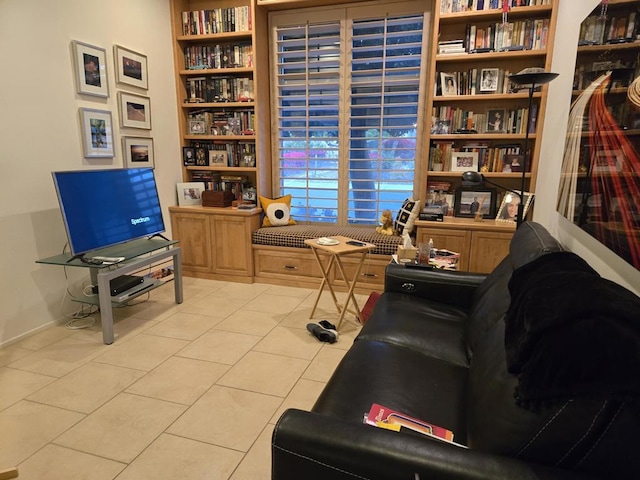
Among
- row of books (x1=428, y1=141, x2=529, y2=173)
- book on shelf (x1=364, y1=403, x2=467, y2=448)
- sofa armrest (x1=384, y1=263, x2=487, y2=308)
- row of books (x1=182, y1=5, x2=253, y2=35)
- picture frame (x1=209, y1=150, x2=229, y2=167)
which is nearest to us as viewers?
book on shelf (x1=364, y1=403, x2=467, y2=448)

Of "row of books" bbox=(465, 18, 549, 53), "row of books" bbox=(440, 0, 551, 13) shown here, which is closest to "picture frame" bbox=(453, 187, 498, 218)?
"row of books" bbox=(465, 18, 549, 53)

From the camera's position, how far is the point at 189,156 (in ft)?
14.5

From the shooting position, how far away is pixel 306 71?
4.12 meters

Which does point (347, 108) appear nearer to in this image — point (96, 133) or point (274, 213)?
point (274, 213)

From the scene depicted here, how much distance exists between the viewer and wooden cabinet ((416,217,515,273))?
3348 mm

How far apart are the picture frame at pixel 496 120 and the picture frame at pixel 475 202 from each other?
21.6 inches

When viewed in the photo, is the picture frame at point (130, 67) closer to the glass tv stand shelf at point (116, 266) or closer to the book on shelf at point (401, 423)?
A: the glass tv stand shelf at point (116, 266)

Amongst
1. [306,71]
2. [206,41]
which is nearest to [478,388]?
[306,71]

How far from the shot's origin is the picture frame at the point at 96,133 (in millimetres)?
3168

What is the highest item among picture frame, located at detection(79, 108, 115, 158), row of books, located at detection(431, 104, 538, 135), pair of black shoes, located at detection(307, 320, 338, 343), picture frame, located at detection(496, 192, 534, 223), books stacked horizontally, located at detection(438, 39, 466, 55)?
books stacked horizontally, located at detection(438, 39, 466, 55)

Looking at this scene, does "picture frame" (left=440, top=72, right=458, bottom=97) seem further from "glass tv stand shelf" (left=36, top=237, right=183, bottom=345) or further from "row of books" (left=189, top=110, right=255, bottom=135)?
"glass tv stand shelf" (left=36, top=237, right=183, bottom=345)

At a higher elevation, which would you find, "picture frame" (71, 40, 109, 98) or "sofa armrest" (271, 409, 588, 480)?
"picture frame" (71, 40, 109, 98)

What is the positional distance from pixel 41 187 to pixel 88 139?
1.89 ft

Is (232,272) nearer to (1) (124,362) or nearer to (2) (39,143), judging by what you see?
(1) (124,362)
